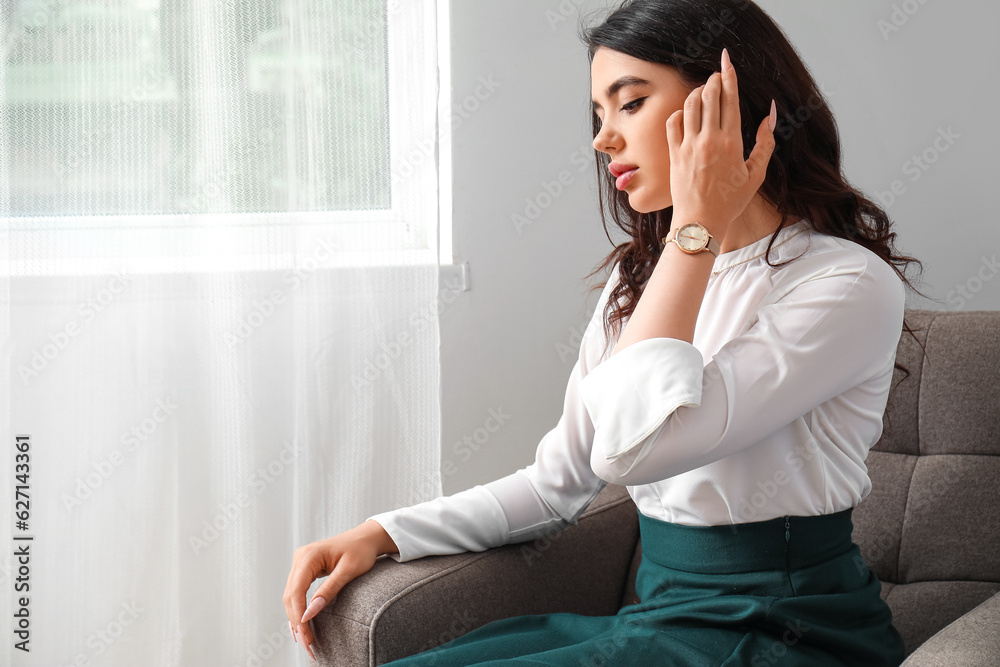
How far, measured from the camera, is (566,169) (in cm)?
185

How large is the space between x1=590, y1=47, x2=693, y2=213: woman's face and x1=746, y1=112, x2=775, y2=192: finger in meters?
0.11

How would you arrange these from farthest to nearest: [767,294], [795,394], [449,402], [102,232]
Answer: [449,402]
[102,232]
[767,294]
[795,394]

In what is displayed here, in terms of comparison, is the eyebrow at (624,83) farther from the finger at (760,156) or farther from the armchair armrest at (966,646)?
the armchair armrest at (966,646)

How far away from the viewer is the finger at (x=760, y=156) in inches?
39.0

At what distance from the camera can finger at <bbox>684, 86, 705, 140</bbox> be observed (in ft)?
3.22

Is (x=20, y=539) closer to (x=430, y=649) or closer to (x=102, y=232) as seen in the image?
(x=102, y=232)

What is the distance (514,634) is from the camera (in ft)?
3.50

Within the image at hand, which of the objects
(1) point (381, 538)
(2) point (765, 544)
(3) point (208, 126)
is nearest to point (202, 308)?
(3) point (208, 126)

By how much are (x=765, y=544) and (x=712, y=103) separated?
53cm

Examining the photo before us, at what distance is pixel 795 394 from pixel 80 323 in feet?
4.35

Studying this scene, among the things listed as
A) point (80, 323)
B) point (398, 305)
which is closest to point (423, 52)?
point (398, 305)

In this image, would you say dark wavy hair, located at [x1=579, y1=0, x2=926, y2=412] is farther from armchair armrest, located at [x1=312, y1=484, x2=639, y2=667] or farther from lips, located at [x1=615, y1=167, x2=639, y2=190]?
armchair armrest, located at [x1=312, y1=484, x2=639, y2=667]

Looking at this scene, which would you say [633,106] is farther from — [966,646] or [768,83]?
[966,646]

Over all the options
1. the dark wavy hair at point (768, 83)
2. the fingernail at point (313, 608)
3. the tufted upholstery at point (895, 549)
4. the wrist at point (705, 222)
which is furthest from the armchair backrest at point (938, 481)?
the fingernail at point (313, 608)
